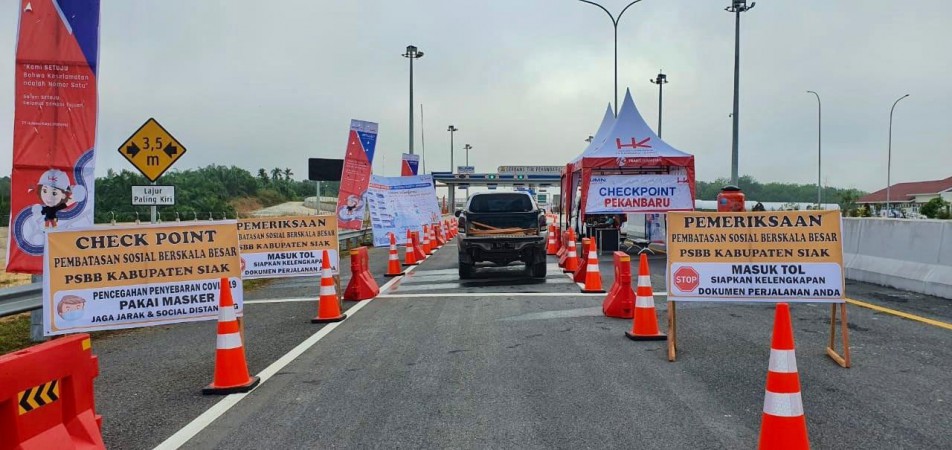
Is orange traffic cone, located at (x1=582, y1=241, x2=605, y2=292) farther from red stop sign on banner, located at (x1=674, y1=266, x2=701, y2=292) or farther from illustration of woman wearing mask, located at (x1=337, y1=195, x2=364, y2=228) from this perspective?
illustration of woman wearing mask, located at (x1=337, y1=195, x2=364, y2=228)

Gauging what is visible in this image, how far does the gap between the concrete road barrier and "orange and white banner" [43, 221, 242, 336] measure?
412 inches

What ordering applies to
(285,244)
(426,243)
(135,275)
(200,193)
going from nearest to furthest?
(135,275), (285,244), (426,243), (200,193)

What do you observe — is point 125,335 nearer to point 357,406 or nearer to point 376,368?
point 376,368

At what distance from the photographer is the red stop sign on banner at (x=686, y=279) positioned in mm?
6801

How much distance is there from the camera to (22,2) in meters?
8.70

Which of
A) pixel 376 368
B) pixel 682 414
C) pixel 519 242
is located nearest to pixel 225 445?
pixel 376 368

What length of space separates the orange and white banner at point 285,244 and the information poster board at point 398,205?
14.5 metres

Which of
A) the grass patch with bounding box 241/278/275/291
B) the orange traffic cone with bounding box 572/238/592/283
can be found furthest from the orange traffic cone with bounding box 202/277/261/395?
the grass patch with bounding box 241/278/275/291

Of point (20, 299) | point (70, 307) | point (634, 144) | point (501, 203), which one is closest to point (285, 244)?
point (20, 299)

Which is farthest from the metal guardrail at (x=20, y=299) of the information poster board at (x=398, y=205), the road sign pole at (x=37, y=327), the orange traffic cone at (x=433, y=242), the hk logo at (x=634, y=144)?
the information poster board at (x=398, y=205)

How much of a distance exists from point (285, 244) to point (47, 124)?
3925 mm

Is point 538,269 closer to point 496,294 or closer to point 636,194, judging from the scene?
point 496,294

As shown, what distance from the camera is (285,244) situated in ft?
37.3

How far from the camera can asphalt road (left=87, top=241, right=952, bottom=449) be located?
14.7ft
